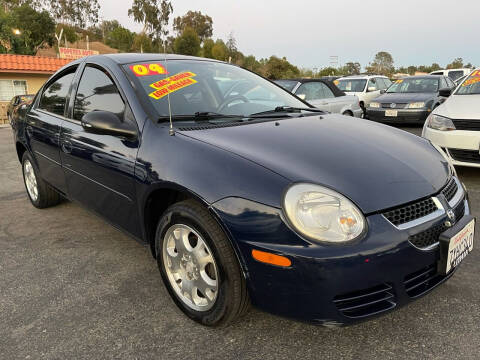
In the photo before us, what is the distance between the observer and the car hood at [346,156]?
1.75 meters

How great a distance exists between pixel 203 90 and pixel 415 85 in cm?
957

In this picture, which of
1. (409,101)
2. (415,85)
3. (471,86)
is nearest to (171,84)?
(471,86)

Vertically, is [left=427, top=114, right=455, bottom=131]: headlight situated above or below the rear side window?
below

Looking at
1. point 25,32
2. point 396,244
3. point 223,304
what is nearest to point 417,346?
point 396,244

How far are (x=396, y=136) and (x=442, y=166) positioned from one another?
1.20 ft

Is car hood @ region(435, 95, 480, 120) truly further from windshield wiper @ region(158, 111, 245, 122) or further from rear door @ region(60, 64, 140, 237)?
rear door @ region(60, 64, 140, 237)

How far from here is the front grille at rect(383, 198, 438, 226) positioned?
1.70 metres

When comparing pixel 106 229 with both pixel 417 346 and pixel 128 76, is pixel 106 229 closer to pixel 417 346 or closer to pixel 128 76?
pixel 128 76

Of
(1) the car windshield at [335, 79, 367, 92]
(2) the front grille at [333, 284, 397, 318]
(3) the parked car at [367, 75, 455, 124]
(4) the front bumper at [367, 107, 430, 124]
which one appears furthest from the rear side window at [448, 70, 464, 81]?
(2) the front grille at [333, 284, 397, 318]

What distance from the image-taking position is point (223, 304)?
6.20 feet

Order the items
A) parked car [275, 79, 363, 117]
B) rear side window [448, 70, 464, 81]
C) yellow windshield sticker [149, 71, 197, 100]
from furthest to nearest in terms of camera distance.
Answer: rear side window [448, 70, 464, 81], parked car [275, 79, 363, 117], yellow windshield sticker [149, 71, 197, 100]

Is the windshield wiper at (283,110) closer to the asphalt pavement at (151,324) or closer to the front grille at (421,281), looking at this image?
the asphalt pavement at (151,324)

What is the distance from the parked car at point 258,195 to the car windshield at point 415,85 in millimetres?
8803

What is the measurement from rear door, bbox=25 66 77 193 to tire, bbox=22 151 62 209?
0.24 meters
